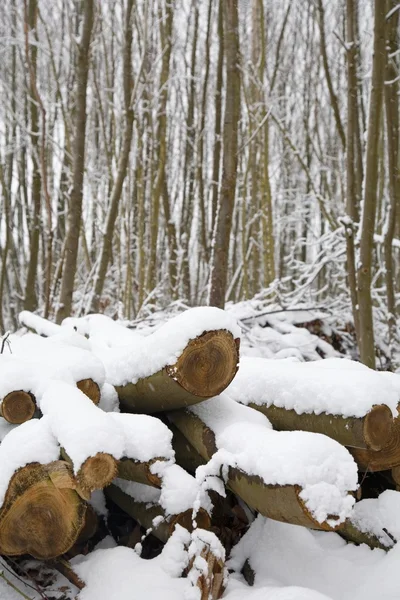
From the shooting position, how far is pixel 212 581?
4.58ft

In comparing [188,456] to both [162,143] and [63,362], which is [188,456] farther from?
[162,143]

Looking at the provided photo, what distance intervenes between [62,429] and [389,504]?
1.05 meters

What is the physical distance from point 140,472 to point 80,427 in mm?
326

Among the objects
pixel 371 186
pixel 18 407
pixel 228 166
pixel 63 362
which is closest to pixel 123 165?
pixel 228 166

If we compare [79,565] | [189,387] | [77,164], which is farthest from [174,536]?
[77,164]

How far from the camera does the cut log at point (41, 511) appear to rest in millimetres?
1430

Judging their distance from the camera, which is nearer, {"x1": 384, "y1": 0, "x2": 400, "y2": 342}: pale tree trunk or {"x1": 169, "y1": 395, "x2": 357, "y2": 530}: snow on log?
{"x1": 169, "y1": 395, "x2": 357, "y2": 530}: snow on log

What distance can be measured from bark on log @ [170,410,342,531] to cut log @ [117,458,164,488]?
7.6 inches

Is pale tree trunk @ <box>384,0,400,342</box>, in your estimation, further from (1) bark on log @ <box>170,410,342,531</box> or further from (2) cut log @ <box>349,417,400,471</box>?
(1) bark on log @ <box>170,410,342,531</box>

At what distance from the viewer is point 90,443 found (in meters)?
1.37

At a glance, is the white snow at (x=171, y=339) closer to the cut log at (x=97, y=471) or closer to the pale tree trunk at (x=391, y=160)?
the cut log at (x=97, y=471)

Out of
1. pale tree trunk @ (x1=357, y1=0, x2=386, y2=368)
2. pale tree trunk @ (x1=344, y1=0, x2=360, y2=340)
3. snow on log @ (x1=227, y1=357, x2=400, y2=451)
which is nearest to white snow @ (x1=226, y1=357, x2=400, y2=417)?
snow on log @ (x1=227, y1=357, x2=400, y2=451)

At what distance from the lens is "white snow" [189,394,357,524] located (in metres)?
1.27

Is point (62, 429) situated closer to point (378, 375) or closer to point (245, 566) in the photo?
point (245, 566)
